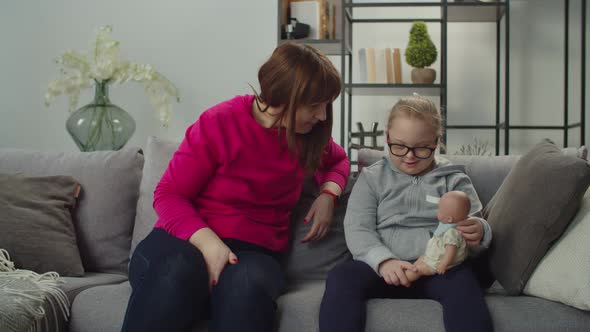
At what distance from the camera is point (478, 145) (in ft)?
12.3

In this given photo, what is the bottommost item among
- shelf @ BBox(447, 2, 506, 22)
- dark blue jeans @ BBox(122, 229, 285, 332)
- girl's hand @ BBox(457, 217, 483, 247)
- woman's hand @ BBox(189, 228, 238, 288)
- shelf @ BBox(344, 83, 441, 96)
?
dark blue jeans @ BBox(122, 229, 285, 332)

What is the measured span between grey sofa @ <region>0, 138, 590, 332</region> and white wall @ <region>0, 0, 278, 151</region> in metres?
1.64

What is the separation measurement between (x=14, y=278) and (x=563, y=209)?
1355 millimetres

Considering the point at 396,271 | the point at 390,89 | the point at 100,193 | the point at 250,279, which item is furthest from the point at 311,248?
the point at 390,89

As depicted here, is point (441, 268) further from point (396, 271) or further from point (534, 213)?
point (534, 213)

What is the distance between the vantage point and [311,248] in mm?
1871

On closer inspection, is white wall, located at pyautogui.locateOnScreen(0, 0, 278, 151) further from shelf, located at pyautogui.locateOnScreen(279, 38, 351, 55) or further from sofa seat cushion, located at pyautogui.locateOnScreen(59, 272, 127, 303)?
sofa seat cushion, located at pyautogui.locateOnScreen(59, 272, 127, 303)

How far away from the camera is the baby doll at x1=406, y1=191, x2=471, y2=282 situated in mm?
1484

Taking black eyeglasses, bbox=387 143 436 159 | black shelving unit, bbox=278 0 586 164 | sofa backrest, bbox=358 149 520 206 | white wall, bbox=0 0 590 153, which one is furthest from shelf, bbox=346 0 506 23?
black eyeglasses, bbox=387 143 436 159

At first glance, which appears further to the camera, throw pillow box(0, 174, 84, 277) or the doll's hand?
throw pillow box(0, 174, 84, 277)

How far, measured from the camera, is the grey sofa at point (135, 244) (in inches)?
56.5

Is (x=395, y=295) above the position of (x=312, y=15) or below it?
below

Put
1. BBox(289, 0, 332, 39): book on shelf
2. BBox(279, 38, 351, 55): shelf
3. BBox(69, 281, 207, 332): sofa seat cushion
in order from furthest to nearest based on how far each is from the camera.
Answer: BBox(289, 0, 332, 39): book on shelf → BBox(279, 38, 351, 55): shelf → BBox(69, 281, 207, 332): sofa seat cushion

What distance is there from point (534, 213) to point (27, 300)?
120 centimetres
